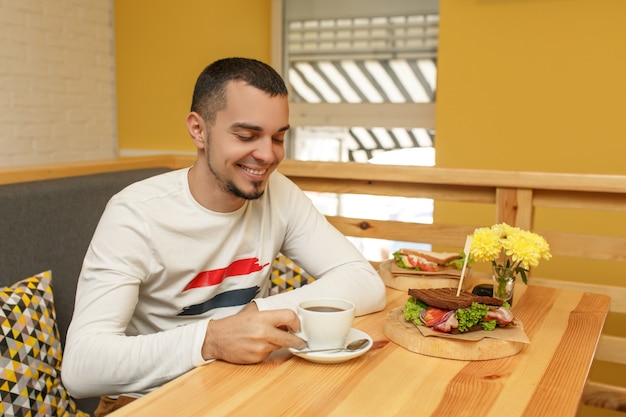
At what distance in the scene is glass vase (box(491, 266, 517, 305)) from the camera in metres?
1.35

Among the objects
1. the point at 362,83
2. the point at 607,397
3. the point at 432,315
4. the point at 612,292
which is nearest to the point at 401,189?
the point at 612,292

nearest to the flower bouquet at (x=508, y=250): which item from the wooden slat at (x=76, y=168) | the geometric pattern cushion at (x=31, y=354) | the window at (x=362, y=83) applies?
the geometric pattern cushion at (x=31, y=354)

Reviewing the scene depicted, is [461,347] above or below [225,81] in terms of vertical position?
below

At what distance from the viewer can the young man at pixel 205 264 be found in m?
1.08

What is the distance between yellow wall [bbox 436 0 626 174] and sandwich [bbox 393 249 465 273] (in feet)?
4.61

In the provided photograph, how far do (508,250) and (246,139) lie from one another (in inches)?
21.8

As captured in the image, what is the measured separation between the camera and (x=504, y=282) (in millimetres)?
1360

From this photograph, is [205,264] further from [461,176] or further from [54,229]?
[461,176]

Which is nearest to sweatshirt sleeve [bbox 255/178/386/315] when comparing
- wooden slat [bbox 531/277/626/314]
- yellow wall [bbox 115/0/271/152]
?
wooden slat [bbox 531/277/626/314]

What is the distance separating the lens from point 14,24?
3.47m

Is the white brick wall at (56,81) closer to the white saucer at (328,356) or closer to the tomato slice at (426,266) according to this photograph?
the tomato slice at (426,266)

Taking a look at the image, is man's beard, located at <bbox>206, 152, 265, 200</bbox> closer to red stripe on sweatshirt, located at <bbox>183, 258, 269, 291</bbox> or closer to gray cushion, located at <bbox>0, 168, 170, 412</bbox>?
red stripe on sweatshirt, located at <bbox>183, 258, 269, 291</bbox>

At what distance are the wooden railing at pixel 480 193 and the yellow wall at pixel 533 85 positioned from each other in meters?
0.84

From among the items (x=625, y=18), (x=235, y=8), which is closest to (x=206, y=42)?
(x=235, y=8)
